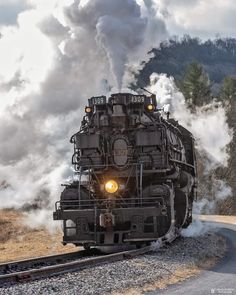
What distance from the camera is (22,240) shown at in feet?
78.6

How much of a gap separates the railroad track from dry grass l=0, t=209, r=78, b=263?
454 cm

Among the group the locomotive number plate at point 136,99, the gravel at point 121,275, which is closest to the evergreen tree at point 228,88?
the locomotive number plate at point 136,99

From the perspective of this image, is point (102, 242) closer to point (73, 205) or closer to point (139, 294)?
point (73, 205)

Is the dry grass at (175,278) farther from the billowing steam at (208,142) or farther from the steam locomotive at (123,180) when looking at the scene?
the billowing steam at (208,142)

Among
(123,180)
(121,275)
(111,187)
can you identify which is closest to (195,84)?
(123,180)

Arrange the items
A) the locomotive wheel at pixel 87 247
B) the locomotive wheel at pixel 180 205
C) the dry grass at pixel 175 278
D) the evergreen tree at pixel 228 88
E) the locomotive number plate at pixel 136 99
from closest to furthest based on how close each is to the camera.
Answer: the dry grass at pixel 175 278 < the locomotive wheel at pixel 87 247 < the locomotive number plate at pixel 136 99 < the locomotive wheel at pixel 180 205 < the evergreen tree at pixel 228 88

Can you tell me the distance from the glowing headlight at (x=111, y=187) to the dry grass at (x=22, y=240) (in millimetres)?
3842

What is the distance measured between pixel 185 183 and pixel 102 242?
411 centimetres

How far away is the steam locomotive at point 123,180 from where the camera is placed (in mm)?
14141

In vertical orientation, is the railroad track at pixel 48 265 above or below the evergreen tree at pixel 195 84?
below

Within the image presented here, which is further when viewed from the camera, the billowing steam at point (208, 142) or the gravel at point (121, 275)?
the billowing steam at point (208, 142)

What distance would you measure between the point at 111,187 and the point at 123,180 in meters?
0.60

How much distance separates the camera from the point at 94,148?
1522 centimetres

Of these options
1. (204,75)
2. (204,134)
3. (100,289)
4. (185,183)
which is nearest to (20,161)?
(185,183)
